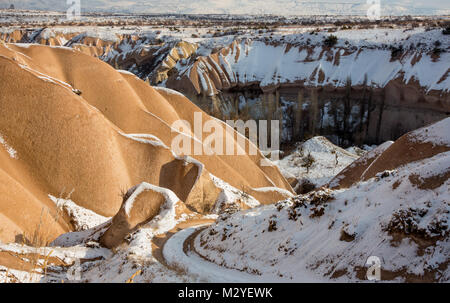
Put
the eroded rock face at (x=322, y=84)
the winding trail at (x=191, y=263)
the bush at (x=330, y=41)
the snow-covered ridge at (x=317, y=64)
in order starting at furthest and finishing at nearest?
the bush at (x=330, y=41), the snow-covered ridge at (x=317, y=64), the eroded rock face at (x=322, y=84), the winding trail at (x=191, y=263)

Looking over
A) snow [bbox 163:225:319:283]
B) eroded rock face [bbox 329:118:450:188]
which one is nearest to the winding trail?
snow [bbox 163:225:319:283]

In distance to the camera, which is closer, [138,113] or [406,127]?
[138,113]

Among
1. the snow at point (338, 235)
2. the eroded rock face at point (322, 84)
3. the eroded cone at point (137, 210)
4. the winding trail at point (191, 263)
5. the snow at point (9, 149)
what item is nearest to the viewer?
the snow at point (338, 235)

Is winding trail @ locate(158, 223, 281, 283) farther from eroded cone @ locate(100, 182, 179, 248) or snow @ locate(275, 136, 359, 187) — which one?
snow @ locate(275, 136, 359, 187)

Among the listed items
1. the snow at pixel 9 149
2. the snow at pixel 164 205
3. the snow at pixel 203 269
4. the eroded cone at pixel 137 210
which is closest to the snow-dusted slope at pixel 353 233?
the snow at pixel 203 269

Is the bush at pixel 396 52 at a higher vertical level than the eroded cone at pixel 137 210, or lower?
higher

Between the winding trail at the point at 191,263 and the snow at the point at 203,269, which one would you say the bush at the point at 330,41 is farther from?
the snow at the point at 203,269

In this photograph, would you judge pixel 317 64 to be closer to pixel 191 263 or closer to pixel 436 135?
pixel 436 135

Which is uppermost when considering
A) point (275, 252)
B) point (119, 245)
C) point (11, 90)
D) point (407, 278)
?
point (11, 90)

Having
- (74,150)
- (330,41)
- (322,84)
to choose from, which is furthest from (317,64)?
(74,150)
